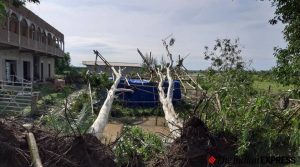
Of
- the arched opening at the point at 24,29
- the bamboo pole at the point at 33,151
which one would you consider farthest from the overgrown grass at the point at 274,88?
the arched opening at the point at 24,29

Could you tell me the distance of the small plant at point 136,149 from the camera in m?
5.62

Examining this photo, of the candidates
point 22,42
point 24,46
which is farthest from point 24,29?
point 22,42

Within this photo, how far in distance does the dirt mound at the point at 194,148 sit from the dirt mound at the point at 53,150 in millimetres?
830

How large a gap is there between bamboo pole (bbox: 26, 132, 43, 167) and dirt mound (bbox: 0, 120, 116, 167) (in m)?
0.09

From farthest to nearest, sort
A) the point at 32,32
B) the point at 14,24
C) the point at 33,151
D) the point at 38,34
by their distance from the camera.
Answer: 1. the point at 38,34
2. the point at 32,32
3. the point at 14,24
4. the point at 33,151

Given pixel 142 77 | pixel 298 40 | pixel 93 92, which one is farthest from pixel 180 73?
pixel 298 40

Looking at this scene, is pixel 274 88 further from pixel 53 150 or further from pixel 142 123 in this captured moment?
pixel 53 150

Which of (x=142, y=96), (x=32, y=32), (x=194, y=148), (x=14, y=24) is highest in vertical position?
(x=14, y=24)

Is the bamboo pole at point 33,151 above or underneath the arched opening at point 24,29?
underneath

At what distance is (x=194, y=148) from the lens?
5.19 meters

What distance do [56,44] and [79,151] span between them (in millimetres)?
40830

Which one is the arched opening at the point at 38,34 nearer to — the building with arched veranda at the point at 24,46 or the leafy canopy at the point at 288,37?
the building with arched veranda at the point at 24,46

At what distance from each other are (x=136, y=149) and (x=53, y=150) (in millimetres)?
1466

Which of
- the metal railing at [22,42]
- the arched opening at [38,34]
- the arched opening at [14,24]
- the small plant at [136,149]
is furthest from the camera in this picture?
the arched opening at [38,34]
